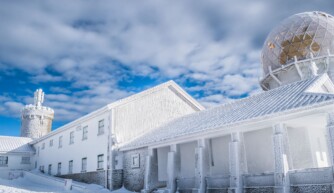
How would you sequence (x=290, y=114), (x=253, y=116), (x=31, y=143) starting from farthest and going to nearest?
(x=31, y=143) < (x=253, y=116) < (x=290, y=114)

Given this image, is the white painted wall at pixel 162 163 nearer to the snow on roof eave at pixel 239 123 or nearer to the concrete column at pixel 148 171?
the concrete column at pixel 148 171

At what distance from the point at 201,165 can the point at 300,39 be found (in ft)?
41.4

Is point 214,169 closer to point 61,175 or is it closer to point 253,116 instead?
point 253,116

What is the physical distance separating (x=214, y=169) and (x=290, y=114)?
7501 millimetres

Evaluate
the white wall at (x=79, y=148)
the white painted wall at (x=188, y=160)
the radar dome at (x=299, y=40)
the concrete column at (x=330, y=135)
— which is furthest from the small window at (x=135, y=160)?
the concrete column at (x=330, y=135)

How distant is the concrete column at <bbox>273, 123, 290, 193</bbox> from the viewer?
13116 millimetres

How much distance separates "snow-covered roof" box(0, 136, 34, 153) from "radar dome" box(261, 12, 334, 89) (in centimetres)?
3207

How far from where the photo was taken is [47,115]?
51.4 m

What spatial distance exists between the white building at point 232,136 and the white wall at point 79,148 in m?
0.09

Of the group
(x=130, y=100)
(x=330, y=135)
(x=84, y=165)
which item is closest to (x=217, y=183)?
(x=330, y=135)

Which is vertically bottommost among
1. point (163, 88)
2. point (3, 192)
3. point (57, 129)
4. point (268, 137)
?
point (3, 192)

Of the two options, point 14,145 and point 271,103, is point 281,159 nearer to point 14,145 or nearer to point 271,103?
point 271,103

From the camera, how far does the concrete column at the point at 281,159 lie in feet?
43.0

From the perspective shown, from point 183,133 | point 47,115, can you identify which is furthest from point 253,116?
point 47,115
